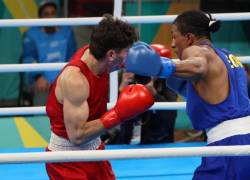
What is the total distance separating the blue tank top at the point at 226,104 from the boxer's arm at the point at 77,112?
16.7 inches

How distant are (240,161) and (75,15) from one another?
3.20 metres

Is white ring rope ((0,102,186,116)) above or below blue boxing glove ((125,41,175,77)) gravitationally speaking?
below

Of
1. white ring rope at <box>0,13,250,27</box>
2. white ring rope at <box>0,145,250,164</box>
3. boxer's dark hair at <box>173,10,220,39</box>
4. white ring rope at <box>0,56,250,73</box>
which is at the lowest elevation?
white ring rope at <box>0,145,250,164</box>

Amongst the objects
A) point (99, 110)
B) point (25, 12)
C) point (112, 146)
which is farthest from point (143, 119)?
point (25, 12)

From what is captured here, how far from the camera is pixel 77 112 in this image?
2.58m

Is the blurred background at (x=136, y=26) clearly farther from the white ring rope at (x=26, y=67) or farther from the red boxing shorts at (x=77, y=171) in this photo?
the red boxing shorts at (x=77, y=171)

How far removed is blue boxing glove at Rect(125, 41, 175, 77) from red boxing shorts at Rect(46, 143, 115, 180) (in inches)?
18.6

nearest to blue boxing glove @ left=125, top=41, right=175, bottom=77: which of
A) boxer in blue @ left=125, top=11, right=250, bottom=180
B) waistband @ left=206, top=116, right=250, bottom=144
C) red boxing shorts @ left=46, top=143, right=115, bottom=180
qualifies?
boxer in blue @ left=125, top=11, right=250, bottom=180

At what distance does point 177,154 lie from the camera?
2264 millimetres

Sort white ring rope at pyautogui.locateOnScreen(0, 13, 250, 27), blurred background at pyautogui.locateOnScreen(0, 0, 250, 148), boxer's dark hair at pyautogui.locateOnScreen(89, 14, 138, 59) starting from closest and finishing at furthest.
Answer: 1. boxer's dark hair at pyautogui.locateOnScreen(89, 14, 138, 59)
2. white ring rope at pyautogui.locateOnScreen(0, 13, 250, 27)
3. blurred background at pyautogui.locateOnScreen(0, 0, 250, 148)

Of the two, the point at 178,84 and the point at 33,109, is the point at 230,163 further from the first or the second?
the point at 33,109

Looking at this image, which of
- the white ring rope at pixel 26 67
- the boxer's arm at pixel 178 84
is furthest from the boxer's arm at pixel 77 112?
the white ring rope at pixel 26 67

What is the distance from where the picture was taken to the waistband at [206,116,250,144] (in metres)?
2.69

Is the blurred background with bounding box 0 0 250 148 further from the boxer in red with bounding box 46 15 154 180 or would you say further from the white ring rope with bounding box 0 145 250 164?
the white ring rope with bounding box 0 145 250 164
